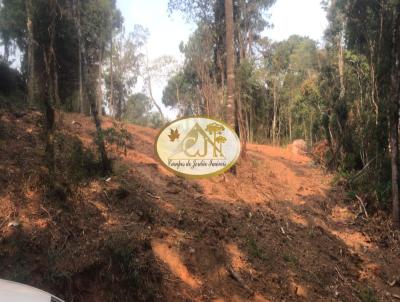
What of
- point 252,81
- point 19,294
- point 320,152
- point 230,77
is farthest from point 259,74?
point 19,294

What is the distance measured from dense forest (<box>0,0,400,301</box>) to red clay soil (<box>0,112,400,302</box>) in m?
0.35

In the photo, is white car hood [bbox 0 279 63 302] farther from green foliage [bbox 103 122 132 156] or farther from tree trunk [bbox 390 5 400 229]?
tree trunk [bbox 390 5 400 229]

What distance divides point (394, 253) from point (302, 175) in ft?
9.98

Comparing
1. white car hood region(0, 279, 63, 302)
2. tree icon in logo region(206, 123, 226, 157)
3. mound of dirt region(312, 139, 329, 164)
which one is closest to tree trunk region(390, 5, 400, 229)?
mound of dirt region(312, 139, 329, 164)

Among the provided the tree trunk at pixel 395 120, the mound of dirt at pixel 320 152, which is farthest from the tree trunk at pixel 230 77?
the mound of dirt at pixel 320 152

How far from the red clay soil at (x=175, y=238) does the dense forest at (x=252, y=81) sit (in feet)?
1.13

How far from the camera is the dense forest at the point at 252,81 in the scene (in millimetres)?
6426

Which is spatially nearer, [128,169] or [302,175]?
[128,169]

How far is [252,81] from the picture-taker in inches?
645

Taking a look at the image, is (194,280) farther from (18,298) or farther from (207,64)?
(207,64)

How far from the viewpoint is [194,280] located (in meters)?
5.14

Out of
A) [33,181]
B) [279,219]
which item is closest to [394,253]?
[279,219]

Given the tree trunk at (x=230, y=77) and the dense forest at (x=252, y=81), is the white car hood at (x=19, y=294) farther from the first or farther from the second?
the tree trunk at (x=230, y=77)

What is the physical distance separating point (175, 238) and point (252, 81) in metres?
11.8
